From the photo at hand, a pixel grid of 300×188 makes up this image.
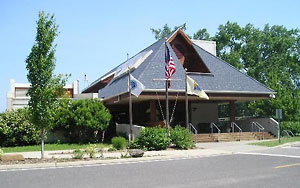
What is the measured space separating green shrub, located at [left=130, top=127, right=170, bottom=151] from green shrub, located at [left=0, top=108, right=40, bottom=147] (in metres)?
8.60

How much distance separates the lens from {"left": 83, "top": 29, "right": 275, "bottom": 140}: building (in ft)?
85.5

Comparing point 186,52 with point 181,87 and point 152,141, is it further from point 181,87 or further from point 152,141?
point 152,141

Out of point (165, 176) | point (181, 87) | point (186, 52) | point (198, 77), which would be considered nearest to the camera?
point (165, 176)

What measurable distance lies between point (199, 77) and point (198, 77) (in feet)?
0.29

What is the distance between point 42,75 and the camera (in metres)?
16.0

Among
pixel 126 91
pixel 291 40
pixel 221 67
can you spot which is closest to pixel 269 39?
pixel 291 40

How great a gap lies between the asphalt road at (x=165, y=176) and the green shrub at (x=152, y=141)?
5889mm

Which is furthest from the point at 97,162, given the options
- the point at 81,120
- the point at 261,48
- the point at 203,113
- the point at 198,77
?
the point at 261,48

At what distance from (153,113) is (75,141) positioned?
248 inches

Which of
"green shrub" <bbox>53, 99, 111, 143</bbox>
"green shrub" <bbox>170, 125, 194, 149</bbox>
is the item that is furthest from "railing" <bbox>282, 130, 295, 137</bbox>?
"green shrub" <bbox>53, 99, 111, 143</bbox>

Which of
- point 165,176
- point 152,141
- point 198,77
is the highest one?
point 198,77

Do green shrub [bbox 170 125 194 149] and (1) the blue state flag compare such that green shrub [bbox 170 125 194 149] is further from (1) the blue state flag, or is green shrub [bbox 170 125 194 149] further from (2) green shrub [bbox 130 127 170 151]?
(1) the blue state flag

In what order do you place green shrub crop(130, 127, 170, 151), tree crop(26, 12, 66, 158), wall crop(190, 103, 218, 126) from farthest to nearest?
wall crop(190, 103, 218, 126), green shrub crop(130, 127, 170, 151), tree crop(26, 12, 66, 158)

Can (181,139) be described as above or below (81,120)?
below
